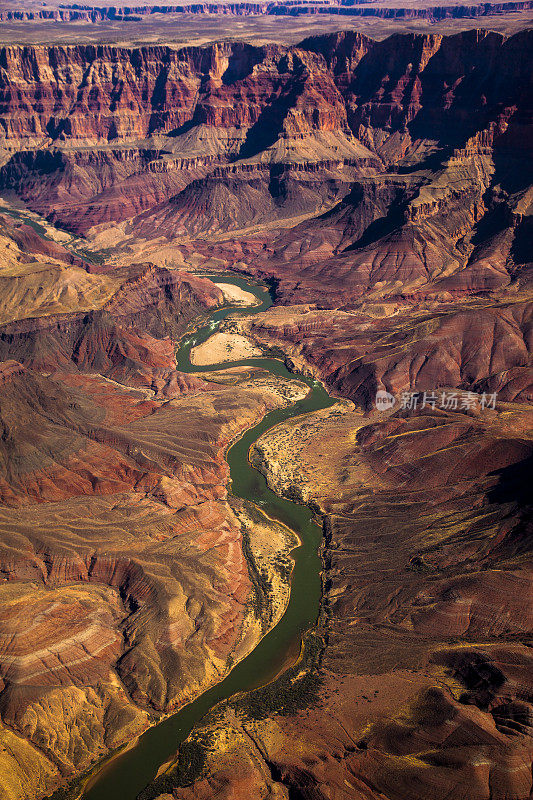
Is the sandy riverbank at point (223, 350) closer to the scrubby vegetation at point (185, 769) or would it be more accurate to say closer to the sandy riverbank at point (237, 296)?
the sandy riverbank at point (237, 296)

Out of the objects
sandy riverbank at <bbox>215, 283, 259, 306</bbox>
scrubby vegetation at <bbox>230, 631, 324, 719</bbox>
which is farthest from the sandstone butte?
sandy riverbank at <bbox>215, 283, 259, 306</bbox>

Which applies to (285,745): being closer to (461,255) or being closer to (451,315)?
(451,315)

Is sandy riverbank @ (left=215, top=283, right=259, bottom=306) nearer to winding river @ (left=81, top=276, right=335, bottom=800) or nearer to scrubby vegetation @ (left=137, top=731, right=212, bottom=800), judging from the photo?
winding river @ (left=81, top=276, right=335, bottom=800)

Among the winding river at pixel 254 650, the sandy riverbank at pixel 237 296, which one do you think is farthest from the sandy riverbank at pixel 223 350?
the winding river at pixel 254 650

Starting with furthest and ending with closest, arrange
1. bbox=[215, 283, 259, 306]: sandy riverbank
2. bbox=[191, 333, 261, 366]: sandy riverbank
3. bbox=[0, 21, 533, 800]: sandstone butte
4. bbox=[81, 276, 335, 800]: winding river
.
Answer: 1. bbox=[215, 283, 259, 306]: sandy riverbank
2. bbox=[191, 333, 261, 366]: sandy riverbank
3. bbox=[81, 276, 335, 800]: winding river
4. bbox=[0, 21, 533, 800]: sandstone butte

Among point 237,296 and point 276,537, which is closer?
point 276,537

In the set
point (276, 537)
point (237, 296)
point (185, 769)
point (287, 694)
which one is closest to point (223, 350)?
point (237, 296)

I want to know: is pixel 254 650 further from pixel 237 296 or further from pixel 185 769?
pixel 237 296

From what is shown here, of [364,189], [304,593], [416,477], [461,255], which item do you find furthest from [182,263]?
[304,593]

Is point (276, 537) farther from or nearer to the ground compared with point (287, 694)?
nearer to the ground
